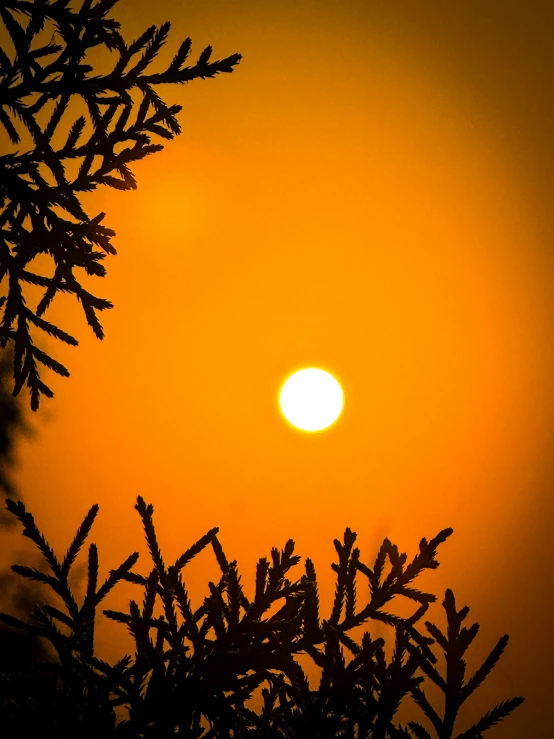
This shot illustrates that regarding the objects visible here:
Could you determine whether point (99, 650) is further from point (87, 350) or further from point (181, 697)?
point (181, 697)

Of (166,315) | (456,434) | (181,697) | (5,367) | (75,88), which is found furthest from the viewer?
(456,434)

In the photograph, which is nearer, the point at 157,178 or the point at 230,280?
the point at 157,178

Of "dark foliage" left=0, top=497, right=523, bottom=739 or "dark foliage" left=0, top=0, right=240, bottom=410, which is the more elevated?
"dark foliage" left=0, top=0, right=240, bottom=410

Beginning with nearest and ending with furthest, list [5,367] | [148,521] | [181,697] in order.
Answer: [181,697]
[148,521]
[5,367]

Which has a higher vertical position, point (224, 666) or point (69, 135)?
point (69, 135)

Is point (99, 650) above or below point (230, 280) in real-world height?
below

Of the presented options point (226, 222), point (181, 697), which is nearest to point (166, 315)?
point (226, 222)

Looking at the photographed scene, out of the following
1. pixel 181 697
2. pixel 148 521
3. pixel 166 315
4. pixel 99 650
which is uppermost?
pixel 166 315

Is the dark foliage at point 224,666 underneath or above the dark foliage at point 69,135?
underneath
